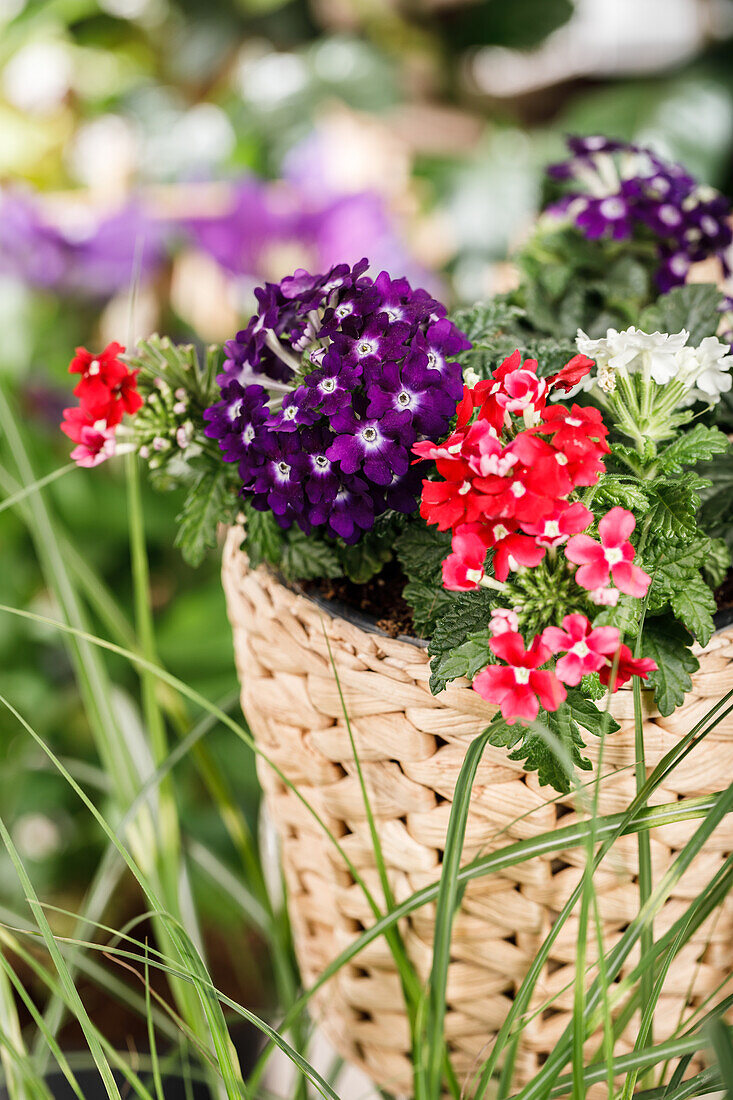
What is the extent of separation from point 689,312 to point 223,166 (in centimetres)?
139

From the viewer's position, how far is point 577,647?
1.19 feet

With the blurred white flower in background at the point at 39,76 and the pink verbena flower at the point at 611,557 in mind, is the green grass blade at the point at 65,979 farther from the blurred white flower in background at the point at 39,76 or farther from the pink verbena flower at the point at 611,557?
the blurred white flower in background at the point at 39,76

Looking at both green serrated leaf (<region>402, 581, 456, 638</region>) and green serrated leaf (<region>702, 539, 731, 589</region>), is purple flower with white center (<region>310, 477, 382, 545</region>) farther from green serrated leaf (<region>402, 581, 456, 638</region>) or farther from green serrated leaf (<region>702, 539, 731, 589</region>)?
green serrated leaf (<region>702, 539, 731, 589</region>)

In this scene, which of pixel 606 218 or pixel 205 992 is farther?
pixel 606 218

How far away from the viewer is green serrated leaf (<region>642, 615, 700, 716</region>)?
41cm

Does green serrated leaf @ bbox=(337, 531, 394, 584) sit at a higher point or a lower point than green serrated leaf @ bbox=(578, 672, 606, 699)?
higher

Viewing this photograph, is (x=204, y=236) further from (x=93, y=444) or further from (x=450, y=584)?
(x=450, y=584)

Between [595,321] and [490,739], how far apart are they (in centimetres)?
32

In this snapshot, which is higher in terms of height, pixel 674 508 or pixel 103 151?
pixel 103 151

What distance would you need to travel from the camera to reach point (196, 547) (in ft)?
1.65

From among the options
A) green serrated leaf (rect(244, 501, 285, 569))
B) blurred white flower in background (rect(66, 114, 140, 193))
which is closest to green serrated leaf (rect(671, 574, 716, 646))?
green serrated leaf (rect(244, 501, 285, 569))

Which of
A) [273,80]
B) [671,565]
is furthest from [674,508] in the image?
[273,80]

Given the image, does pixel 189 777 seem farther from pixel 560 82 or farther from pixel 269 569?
pixel 560 82

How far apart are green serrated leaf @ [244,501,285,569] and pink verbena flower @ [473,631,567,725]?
0.17 m
